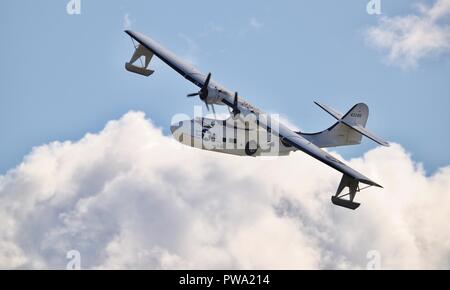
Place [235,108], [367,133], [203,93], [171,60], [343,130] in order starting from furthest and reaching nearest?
[171,60]
[343,130]
[203,93]
[367,133]
[235,108]

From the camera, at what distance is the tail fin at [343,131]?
5794 cm

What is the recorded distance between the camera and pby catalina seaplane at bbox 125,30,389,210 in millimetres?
53672

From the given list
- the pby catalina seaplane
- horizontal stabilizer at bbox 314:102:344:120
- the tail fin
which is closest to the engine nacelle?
the pby catalina seaplane

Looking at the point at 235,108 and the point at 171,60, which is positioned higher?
the point at 171,60

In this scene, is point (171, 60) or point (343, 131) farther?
point (171, 60)

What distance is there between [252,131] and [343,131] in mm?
6999

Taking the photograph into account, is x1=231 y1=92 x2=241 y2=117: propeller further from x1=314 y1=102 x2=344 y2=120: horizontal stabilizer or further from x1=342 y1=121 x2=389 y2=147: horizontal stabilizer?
x1=342 y1=121 x2=389 y2=147: horizontal stabilizer

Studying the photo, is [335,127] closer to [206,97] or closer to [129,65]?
[206,97]

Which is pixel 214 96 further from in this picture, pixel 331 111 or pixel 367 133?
pixel 367 133

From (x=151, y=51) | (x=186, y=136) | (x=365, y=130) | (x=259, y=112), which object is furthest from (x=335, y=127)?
(x=151, y=51)

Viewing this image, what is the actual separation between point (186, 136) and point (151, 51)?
10192 mm

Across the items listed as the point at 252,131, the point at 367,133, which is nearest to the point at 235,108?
the point at 252,131

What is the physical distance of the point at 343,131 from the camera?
191 ft

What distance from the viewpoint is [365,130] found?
185 feet
